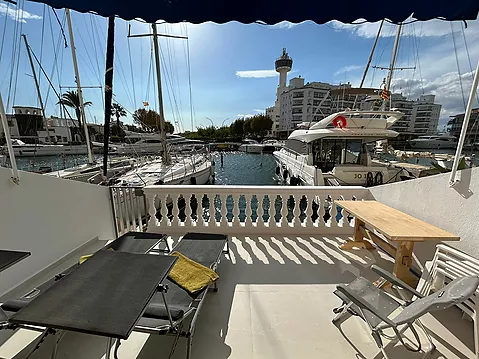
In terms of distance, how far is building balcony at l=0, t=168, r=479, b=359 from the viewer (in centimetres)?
151

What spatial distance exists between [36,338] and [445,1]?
13.2 feet

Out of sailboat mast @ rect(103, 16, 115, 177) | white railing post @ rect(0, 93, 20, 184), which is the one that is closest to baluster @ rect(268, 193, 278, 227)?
sailboat mast @ rect(103, 16, 115, 177)

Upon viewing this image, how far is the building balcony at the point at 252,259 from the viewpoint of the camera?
151 cm

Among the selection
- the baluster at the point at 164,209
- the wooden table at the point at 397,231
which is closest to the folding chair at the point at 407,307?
the wooden table at the point at 397,231

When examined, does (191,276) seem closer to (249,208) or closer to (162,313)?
(162,313)

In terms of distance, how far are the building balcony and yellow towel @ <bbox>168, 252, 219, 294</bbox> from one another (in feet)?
0.85

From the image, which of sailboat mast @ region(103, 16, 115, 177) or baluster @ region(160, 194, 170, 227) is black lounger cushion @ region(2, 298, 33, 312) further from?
sailboat mast @ region(103, 16, 115, 177)

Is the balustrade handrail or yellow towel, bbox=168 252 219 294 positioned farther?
the balustrade handrail

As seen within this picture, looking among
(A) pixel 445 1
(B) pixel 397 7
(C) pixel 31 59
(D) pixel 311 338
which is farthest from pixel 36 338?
(C) pixel 31 59

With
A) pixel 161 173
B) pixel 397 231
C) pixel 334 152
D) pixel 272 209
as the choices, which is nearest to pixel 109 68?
pixel 272 209

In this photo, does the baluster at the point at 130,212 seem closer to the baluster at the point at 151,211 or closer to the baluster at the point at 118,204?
the baluster at the point at 118,204

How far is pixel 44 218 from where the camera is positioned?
2361mm

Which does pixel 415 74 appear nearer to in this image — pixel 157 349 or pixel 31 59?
pixel 157 349

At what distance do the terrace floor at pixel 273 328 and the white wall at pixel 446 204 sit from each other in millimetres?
601
